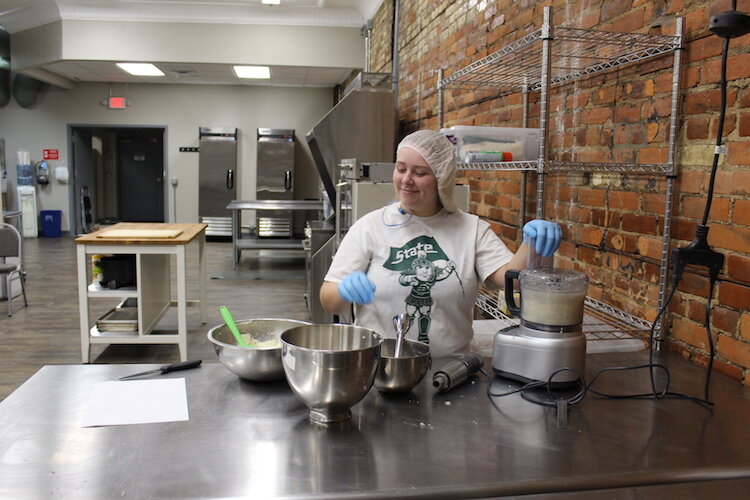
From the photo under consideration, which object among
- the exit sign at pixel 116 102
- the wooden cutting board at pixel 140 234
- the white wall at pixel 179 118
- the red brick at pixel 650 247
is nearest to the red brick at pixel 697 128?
the red brick at pixel 650 247

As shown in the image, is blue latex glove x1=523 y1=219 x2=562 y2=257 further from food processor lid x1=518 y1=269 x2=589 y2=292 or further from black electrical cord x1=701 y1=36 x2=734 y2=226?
black electrical cord x1=701 y1=36 x2=734 y2=226

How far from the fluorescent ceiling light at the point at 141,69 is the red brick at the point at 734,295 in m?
8.31

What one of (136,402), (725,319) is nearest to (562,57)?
(725,319)

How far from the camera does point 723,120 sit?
154 centimetres

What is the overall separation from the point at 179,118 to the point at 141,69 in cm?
169

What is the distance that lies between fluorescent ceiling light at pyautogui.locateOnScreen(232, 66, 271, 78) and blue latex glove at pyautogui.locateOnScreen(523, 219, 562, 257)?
7.62 metres

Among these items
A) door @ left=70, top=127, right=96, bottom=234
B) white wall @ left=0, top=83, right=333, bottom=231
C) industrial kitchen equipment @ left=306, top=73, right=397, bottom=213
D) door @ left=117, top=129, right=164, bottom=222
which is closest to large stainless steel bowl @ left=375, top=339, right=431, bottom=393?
industrial kitchen equipment @ left=306, top=73, right=397, bottom=213

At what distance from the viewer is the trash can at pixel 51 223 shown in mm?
10477

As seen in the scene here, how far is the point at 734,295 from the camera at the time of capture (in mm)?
1601

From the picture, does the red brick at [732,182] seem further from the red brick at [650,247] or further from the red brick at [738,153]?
the red brick at [650,247]

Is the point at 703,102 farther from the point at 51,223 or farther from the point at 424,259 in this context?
the point at 51,223

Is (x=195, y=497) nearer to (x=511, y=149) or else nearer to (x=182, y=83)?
(x=511, y=149)

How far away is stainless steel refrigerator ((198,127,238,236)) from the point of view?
10406 mm

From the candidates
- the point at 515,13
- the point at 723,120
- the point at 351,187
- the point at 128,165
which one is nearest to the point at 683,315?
the point at 723,120
